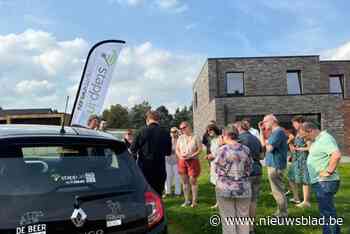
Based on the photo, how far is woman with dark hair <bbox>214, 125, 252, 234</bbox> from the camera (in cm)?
530

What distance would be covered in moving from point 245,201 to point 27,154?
332 centimetres

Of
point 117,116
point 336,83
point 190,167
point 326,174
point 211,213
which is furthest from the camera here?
point 117,116

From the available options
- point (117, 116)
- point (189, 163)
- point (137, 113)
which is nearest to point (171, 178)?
point (189, 163)

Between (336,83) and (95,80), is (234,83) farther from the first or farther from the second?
(95,80)

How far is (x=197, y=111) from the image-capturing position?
33281 mm

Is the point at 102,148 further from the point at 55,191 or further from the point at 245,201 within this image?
the point at 245,201

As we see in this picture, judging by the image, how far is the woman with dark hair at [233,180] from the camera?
5301 mm

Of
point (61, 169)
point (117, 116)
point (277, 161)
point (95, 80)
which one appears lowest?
point (277, 161)

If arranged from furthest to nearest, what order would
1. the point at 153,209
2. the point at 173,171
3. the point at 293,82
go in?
the point at 293,82
the point at 173,171
the point at 153,209

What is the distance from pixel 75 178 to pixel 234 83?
80.8 ft

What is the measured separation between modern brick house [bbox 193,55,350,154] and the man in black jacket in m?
17.5

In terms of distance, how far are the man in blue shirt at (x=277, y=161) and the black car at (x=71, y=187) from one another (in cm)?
398

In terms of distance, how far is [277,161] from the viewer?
7.00 metres

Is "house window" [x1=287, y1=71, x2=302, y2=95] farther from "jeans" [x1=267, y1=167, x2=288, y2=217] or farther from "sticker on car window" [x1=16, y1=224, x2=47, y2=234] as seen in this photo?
"sticker on car window" [x1=16, y1=224, x2=47, y2=234]
